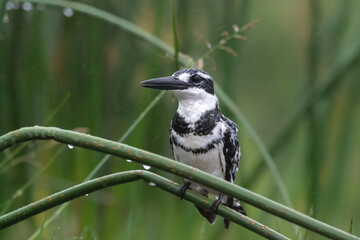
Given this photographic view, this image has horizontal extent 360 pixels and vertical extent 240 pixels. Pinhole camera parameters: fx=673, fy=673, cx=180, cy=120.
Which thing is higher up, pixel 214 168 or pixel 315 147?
pixel 315 147

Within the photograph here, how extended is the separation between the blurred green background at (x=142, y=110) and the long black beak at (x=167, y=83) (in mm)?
478

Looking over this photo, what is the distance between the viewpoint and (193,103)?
6.21 ft

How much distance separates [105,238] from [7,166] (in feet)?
1.32

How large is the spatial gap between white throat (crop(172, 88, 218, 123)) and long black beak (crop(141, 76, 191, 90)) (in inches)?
1.8

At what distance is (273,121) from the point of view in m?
3.22

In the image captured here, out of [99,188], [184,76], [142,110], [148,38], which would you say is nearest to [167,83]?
[184,76]

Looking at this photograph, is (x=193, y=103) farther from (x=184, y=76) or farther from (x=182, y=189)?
(x=182, y=189)

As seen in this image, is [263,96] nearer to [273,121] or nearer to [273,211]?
[273,121]

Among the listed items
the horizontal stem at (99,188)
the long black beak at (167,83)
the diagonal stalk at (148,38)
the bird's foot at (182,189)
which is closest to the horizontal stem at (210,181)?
the horizontal stem at (99,188)

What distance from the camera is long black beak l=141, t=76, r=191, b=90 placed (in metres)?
1.60

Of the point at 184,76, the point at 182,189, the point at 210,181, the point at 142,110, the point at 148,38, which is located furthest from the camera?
the point at 142,110

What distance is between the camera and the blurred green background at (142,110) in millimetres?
2299

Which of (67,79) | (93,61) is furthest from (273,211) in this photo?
(67,79)

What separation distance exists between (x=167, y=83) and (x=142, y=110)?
0.68m
